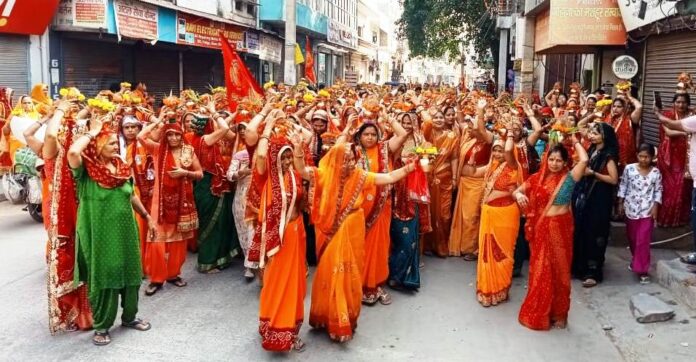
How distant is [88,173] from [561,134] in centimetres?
361

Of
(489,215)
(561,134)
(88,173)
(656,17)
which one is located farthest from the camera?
(656,17)

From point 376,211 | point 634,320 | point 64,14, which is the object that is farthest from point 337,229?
point 64,14

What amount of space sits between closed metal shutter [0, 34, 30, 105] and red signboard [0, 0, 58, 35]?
299 millimetres

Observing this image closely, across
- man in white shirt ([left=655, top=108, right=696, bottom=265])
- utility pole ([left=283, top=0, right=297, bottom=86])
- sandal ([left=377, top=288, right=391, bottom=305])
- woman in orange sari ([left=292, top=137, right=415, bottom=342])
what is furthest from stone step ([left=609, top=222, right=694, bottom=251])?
utility pole ([left=283, top=0, right=297, bottom=86])

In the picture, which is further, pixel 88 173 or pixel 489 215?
pixel 489 215

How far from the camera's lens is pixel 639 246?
6418mm

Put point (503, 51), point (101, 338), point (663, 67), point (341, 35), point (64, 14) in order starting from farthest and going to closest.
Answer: point (341, 35), point (503, 51), point (64, 14), point (663, 67), point (101, 338)

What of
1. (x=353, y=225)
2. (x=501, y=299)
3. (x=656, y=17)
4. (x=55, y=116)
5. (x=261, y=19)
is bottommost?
(x=501, y=299)

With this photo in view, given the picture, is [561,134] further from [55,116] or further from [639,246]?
[55,116]

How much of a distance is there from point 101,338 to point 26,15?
9938mm

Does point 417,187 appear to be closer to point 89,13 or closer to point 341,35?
point 89,13

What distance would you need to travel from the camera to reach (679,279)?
5.89 metres

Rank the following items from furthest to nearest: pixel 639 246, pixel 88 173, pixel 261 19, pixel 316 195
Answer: pixel 261 19 < pixel 639 246 < pixel 316 195 < pixel 88 173

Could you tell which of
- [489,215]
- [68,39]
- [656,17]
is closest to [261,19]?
[68,39]
